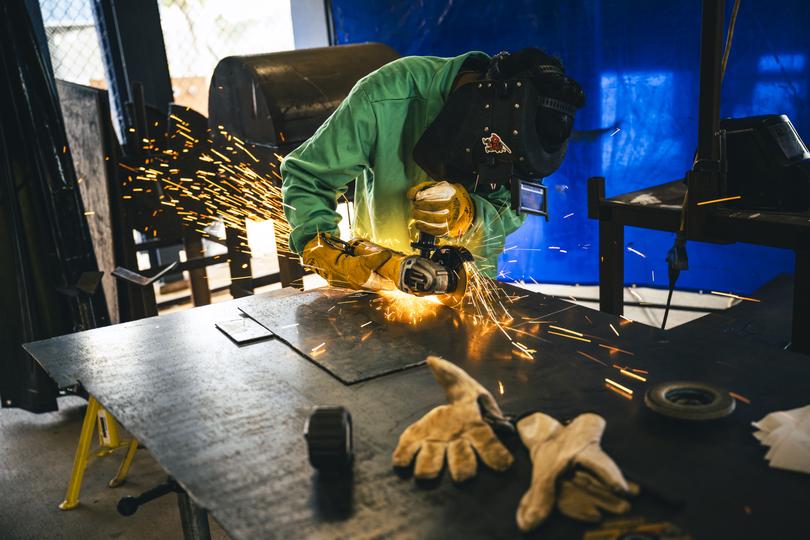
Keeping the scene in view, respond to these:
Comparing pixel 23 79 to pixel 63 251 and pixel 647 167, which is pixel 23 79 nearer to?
pixel 63 251

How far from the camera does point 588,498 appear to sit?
1.09 meters

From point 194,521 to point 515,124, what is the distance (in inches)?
53.8

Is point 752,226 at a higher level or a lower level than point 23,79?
lower

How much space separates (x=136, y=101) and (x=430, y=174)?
209cm

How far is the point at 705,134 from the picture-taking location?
83.8 inches

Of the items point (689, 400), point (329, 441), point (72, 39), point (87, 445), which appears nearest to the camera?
point (329, 441)

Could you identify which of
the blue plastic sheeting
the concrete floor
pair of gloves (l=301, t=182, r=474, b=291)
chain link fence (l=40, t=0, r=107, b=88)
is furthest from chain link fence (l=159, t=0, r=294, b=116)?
pair of gloves (l=301, t=182, r=474, b=291)

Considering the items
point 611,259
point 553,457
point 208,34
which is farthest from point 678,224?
point 208,34

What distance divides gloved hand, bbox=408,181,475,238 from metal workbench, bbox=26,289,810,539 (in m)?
0.29

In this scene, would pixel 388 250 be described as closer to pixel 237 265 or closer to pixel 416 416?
pixel 416 416

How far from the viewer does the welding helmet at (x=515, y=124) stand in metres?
2.00

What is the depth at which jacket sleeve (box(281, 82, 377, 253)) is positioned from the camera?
2371 millimetres

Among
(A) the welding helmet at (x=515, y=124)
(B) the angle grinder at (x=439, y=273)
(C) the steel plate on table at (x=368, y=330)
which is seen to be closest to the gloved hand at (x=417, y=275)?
(B) the angle grinder at (x=439, y=273)

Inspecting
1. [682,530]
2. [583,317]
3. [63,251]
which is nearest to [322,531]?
[682,530]
